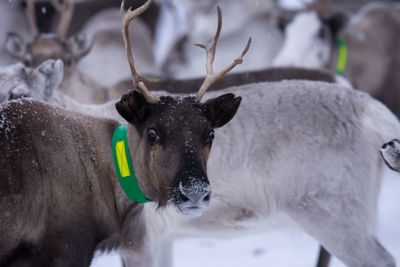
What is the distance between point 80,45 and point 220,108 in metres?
3.57

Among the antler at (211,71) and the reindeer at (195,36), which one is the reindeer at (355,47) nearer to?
the reindeer at (195,36)

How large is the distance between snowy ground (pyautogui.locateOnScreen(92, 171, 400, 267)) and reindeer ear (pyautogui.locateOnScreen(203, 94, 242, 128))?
74.5 inches

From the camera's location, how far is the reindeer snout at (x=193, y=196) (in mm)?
3344

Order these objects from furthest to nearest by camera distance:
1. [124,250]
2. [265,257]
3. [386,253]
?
[265,257]
[386,253]
[124,250]

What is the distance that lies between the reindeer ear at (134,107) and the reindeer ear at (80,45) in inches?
132

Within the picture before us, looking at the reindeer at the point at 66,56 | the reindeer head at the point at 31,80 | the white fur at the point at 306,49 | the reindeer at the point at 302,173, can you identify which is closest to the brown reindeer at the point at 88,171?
the reindeer at the point at 302,173

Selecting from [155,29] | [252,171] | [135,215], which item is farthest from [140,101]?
[155,29]

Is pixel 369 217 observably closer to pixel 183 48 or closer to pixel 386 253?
pixel 386 253

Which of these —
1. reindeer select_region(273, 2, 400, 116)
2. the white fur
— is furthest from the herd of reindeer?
reindeer select_region(273, 2, 400, 116)

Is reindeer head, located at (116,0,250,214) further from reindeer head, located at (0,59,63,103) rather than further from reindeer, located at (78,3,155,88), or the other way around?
reindeer, located at (78,3,155,88)

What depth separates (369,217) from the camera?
14.8ft

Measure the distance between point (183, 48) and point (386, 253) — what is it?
605 centimetres

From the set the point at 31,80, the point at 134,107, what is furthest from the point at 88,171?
the point at 31,80

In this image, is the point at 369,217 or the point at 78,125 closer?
the point at 78,125
